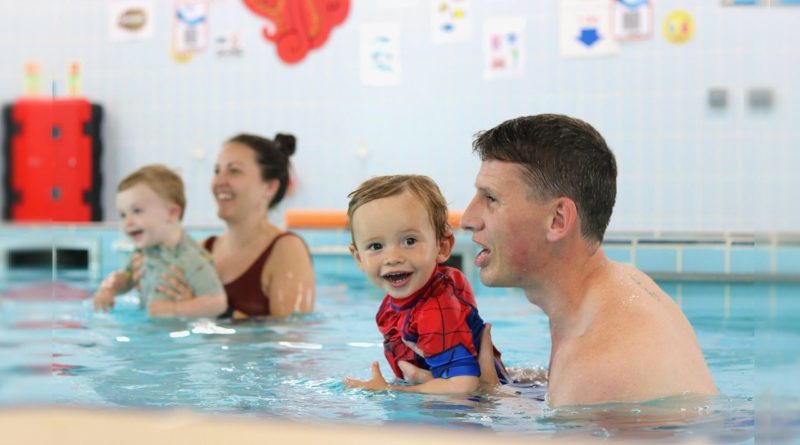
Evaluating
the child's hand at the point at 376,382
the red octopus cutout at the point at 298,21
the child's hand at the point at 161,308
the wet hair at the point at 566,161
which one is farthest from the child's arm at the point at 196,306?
the red octopus cutout at the point at 298,21

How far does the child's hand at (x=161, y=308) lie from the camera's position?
4.46 meters

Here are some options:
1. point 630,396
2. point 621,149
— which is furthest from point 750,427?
point 621,149

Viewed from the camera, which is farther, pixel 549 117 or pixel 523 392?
pixel 523 392

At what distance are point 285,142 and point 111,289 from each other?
960 mm

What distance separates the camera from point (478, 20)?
8805mm

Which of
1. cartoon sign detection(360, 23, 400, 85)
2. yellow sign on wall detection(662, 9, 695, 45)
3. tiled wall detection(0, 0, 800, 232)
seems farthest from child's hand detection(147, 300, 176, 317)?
yellow sign on wall detection(662, 9, 695, 45)

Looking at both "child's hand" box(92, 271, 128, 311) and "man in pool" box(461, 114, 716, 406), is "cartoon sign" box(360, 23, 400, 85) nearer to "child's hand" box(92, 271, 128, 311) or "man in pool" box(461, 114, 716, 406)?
"child's hand" box(92, 271, 128, 311)

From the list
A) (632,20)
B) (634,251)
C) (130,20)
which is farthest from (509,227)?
(130,20)

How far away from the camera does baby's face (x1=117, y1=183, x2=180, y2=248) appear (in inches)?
176

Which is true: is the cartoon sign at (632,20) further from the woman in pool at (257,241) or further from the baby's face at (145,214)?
the baby's face at (145,214)

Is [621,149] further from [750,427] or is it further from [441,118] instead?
[750,427]

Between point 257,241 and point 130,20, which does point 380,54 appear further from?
point 257,241

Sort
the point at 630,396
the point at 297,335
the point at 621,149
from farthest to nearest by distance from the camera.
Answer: the point at 621,149, the point at 297,335, the point at 630,396

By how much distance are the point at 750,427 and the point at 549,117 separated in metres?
0.82
